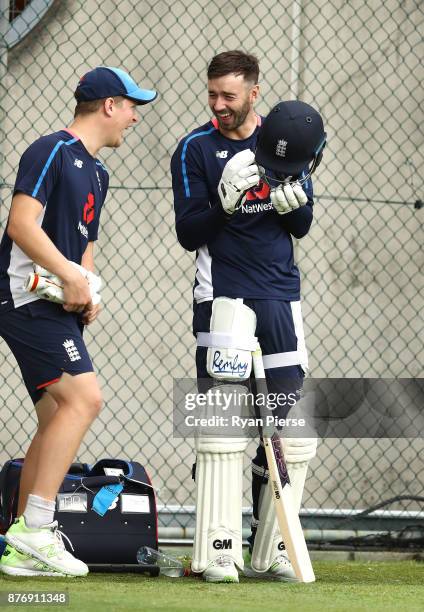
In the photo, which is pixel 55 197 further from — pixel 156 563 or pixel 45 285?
pixel 156 563

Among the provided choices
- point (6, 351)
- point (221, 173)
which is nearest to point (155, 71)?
point (6, 351)

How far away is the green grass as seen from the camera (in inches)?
132

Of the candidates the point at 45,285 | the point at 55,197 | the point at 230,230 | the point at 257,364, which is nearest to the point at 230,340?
the point at 257,364

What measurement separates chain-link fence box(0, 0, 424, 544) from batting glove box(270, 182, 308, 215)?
6.35 ft

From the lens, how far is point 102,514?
170 inches

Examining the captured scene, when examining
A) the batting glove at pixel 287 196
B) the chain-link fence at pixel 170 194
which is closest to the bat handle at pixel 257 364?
the batting glove at pixel 287 196

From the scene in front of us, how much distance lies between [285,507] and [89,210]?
1.22 meters

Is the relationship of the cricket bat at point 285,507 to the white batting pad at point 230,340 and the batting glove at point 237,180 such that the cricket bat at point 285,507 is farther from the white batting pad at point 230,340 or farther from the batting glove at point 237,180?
the batting glove at point 237,180

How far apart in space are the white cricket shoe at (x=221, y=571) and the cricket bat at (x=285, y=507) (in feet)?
0.66

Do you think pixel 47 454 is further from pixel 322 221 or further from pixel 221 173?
pixel 322 221

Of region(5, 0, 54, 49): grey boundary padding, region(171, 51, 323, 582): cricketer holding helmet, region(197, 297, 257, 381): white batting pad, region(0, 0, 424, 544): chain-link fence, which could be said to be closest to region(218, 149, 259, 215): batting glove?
region(171, 51, 323, 582): cricketer holding helmet

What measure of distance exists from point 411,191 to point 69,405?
9.63ft

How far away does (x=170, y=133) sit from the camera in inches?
238

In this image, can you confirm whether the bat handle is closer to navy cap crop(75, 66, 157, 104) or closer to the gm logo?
the gm logo
